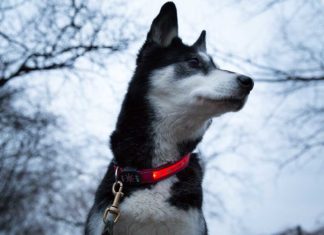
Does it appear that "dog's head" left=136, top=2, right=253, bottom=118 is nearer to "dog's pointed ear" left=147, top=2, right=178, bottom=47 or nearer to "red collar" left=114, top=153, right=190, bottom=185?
"dog's pointed ear" left=147, top=2, right=178, bottom=47

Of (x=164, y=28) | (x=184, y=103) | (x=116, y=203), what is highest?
(x=164, y=28)

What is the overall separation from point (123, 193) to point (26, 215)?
17.5 meters

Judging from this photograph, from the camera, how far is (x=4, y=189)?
15.1 metres

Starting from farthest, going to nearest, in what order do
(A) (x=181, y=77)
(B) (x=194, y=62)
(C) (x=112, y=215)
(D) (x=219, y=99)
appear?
(B) (x=194, y=62) < (A) (x=181, y=77) < (D) (x=219, y=99) < (C) (x=112, y=215)

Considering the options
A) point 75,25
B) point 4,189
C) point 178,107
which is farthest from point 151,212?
point 4,189

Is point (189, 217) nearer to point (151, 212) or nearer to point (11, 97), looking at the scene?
point (151, 212)

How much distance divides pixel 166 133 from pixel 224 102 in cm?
53

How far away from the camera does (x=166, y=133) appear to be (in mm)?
3141

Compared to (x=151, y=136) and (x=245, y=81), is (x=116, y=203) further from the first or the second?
(x=245, y=81)

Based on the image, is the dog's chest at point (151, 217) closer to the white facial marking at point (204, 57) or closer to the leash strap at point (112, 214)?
the leash strap at point (112, 214)

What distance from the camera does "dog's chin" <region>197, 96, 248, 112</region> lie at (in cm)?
303

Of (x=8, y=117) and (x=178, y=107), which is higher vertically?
(x=178, y=107)

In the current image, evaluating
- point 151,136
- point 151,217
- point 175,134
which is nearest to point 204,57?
point 175,134

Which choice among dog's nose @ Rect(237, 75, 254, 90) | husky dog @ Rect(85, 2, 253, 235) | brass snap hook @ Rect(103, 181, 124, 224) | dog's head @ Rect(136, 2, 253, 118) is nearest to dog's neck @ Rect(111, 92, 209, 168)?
husky dog @ Rect(85, 2, 253, 235)
